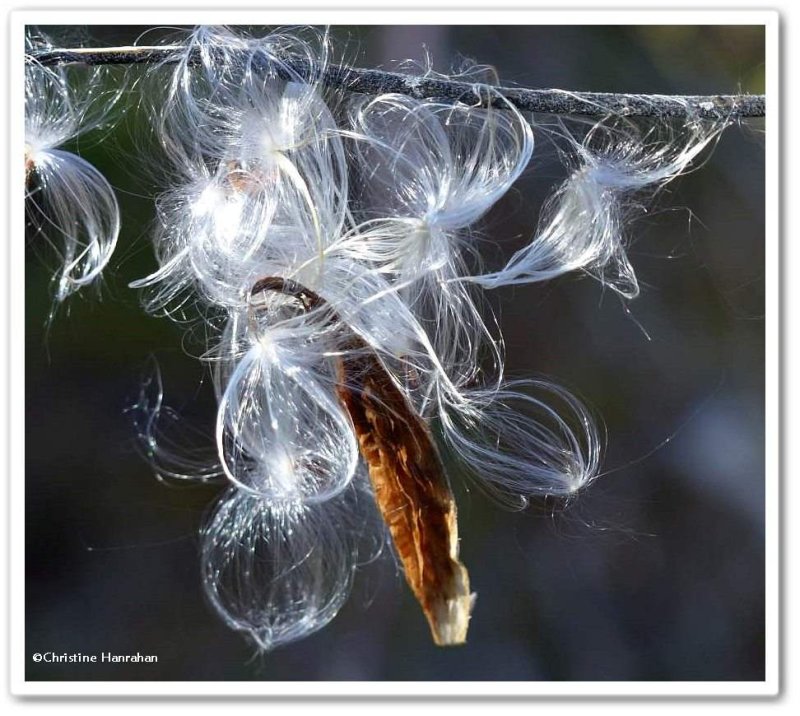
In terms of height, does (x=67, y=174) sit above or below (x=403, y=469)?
above

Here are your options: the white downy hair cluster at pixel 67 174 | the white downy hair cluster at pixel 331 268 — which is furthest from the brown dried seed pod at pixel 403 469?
the white downy hair cluster at pixel 67 174

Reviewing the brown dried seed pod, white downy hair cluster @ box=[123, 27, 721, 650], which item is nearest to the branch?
white downy hair cluster @ box=[123, 27, 721, 650]

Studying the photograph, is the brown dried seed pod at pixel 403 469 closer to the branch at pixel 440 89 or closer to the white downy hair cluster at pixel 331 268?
the white downy hair cluster at pixel 331 268

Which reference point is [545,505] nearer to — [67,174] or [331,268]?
[331,268]

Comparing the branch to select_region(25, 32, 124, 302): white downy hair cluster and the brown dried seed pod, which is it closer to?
select_region(25, 32, 124, 302): white downy hair cluster

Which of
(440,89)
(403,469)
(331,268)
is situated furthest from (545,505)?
(440,89)
